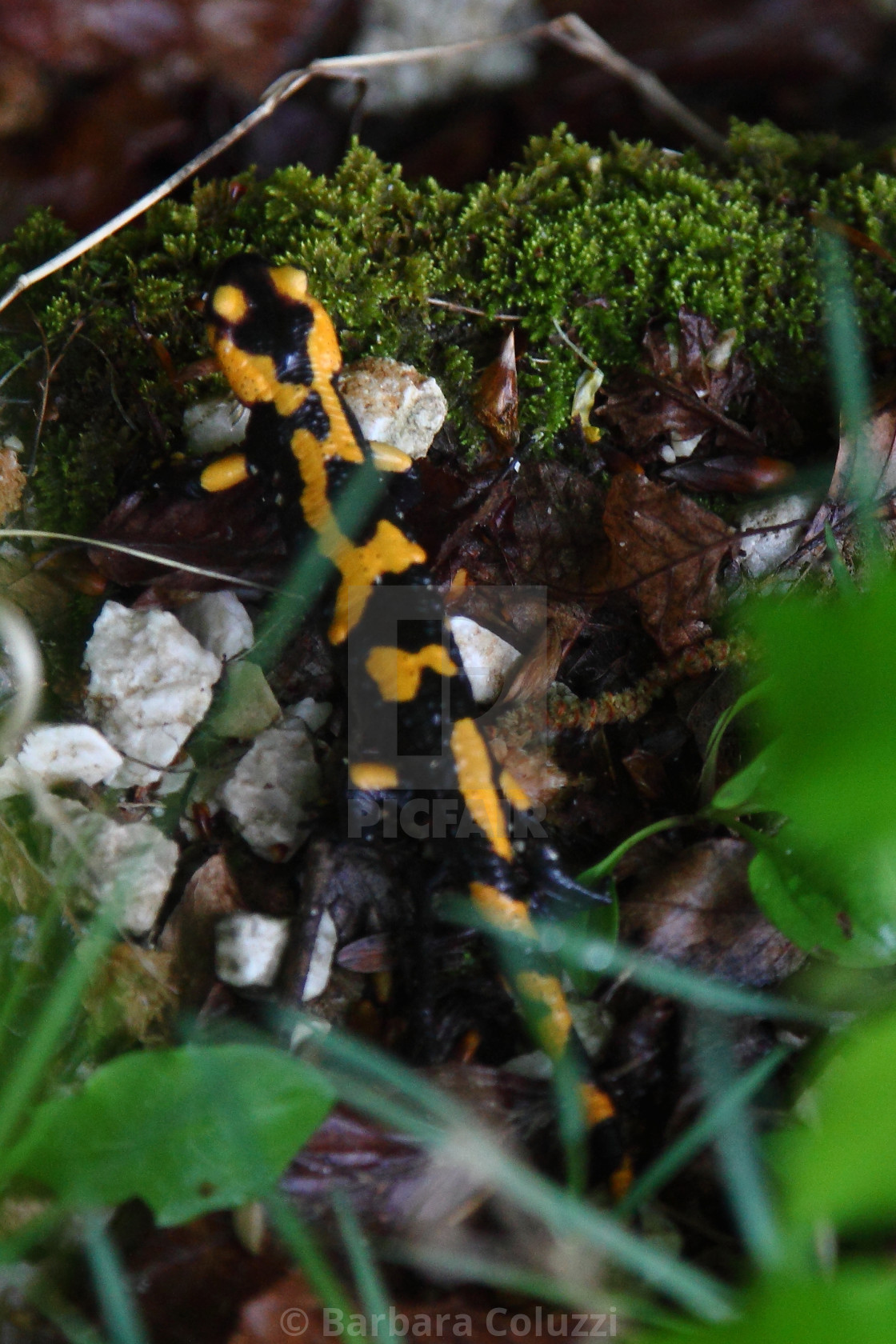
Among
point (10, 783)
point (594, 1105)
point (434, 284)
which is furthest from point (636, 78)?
point (594, 1105)

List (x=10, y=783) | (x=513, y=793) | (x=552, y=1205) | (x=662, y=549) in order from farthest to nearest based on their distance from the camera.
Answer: (x=662, y=549) < (x=513, y=793) < (x=10, y=783) < (x=552, y=1205)

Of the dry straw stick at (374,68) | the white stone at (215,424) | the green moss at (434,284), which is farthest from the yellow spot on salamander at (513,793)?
the dry straw stick at (374,68)

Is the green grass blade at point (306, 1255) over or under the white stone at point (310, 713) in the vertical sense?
over

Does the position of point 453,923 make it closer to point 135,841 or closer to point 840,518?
point 135,841

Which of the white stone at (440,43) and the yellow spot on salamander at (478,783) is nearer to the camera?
the yellow spot on salamander at (478,783)

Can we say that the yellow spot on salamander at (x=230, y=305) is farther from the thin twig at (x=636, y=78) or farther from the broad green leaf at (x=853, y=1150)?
the broad green leaf at (x=853, y=1150)

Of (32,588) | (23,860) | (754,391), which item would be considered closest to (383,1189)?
(23,860)

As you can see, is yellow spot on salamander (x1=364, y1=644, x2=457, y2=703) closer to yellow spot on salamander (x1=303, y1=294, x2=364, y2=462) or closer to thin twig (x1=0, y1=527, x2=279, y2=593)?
thin twig (x1=0, y1=527, x2=279, y2=593)

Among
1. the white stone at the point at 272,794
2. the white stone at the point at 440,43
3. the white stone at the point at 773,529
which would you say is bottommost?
the white stone at the point at 272,794

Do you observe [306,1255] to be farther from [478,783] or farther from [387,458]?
[387,458]

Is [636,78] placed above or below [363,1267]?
above
